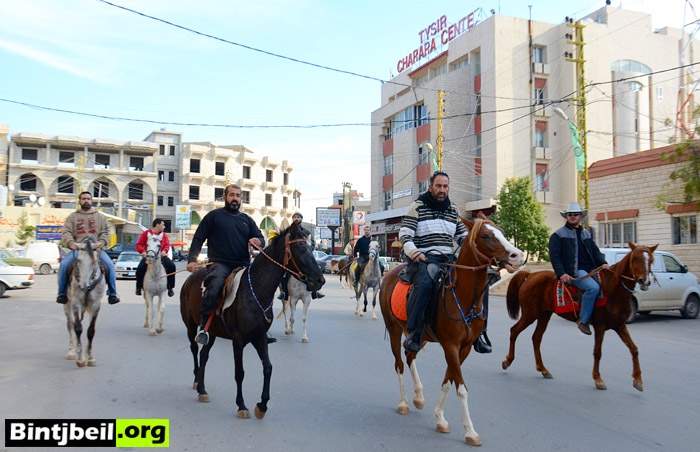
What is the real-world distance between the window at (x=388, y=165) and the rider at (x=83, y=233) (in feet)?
159

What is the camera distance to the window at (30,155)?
6981cm

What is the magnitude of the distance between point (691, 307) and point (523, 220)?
65.3 ft

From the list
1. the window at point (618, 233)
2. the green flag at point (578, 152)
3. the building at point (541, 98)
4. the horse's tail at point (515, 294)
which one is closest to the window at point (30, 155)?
the building at point (541, 98)

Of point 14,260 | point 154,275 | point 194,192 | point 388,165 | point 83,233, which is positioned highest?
point 388,165

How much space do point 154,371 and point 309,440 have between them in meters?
3.98

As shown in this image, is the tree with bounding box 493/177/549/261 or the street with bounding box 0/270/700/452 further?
the tree with bounding box 493/177/549/261

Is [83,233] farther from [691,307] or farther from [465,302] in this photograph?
[691,307]

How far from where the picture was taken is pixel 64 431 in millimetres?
5516

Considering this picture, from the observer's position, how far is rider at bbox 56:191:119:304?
29.6 ft

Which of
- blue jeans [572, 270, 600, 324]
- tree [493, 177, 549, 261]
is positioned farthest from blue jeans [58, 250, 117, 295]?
tree [493, 177, 549, 261]

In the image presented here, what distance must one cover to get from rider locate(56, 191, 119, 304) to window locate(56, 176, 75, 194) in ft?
226

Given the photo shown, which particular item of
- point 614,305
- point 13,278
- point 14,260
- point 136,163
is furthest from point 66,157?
point 614,305

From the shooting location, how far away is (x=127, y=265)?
1220 inches

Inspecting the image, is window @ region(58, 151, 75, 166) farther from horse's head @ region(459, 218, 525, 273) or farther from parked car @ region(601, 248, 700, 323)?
horse's head @ region(459, 218, 525, 273)
